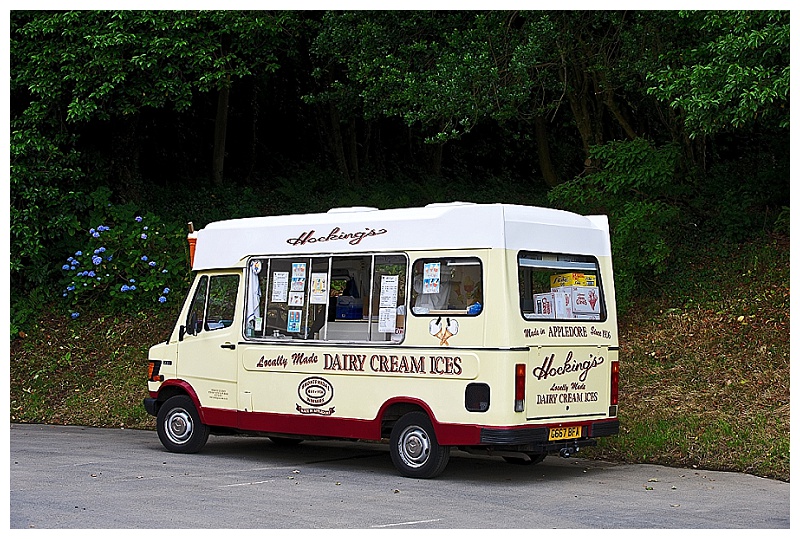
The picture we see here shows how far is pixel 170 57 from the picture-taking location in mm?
19812

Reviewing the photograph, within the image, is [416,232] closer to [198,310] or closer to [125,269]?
[198,310]

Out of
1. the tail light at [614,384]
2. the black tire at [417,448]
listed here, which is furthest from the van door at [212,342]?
the tail light at [614,384]

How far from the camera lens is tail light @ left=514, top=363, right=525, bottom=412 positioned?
35.1ft

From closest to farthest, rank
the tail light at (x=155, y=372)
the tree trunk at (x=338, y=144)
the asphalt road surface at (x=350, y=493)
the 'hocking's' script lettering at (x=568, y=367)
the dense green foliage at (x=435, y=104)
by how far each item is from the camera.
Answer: the asphalt road surface at (x=350, y=493), the 'hocking's' script lettering at (x=568, y=367), the tail light at (x=155, y=372), the dense green foliage at (x=435, y=104), the tree trunk at (x=338, y=144)

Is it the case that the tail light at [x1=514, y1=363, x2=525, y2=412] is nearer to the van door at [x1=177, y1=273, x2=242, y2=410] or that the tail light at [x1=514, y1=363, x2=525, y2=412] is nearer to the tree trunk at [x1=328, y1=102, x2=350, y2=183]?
the van door at [x1=177, y1=273, x2=242, y2=410]

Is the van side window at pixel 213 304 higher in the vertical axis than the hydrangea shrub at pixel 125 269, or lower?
lower

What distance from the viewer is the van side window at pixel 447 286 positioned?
1101cm

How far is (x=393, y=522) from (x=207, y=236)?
5.27 m

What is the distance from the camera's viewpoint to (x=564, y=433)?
11133 mm

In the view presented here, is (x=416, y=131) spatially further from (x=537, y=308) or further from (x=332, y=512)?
(x=332, y=512)

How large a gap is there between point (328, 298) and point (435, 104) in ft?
21.7

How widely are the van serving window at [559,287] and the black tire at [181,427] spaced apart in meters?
4.06

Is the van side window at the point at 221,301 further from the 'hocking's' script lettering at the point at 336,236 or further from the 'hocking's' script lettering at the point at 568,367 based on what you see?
the 'hocking's' script lettering at the point at 568,367

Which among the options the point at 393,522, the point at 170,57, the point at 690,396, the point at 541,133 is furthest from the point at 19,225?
the point at 393,522
